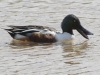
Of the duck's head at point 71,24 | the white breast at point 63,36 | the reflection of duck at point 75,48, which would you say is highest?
the duck's head at point 71,24

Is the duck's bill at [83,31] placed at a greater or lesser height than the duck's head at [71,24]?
lesser

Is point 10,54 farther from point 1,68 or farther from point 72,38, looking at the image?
point 72,38

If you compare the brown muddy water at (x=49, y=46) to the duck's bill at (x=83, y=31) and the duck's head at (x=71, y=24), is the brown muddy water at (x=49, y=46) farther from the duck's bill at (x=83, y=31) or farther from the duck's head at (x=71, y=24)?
the duck's head at (x=71, y=24)

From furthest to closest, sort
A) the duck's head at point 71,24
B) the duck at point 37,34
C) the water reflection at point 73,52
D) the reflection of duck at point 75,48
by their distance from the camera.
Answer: the duck's head at point 71,24 < the duck at point 37,34 < the reflection of duck at point 75,48 < the water reflection at point 73,52

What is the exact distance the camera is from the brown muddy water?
9.26m

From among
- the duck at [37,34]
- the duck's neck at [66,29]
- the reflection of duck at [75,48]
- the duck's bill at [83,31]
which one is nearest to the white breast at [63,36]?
the duck at [37,34]

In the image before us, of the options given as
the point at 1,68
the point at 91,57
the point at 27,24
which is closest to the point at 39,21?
the point at 27,24

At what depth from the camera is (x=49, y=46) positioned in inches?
453

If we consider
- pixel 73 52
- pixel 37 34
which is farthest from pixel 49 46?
pixel 73 52

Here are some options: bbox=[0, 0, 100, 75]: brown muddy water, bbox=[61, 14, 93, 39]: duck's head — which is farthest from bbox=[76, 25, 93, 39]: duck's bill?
bbox=[0, 0, 100, 75]: brown muddy water

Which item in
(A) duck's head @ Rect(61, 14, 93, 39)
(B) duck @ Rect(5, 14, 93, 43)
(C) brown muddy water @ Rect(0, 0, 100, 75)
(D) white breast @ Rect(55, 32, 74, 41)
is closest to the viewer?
(C) brown muddy water @ Rect(0, 0, 100, 75)

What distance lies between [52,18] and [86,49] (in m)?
2.65

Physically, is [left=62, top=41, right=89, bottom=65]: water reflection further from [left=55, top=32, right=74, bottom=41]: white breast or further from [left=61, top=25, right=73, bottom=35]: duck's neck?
[left=61, top=25, right=73, bottom=35]: duck's neck

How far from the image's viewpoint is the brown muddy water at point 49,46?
9.26 metres
